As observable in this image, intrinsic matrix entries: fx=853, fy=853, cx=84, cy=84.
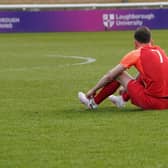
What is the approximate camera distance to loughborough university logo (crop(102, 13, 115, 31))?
43469 millimetres

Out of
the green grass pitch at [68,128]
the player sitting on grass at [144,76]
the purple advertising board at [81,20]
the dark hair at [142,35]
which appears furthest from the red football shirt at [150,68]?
the purple advertising board at [81,20]

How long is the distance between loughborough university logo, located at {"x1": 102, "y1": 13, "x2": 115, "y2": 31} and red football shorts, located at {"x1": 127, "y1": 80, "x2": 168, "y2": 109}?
3168cm

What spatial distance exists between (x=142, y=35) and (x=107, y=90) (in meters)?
0.94

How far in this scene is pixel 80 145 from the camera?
914cm

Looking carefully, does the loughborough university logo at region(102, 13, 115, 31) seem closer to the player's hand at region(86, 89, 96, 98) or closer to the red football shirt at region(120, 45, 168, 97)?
the player's hand at region(86, 89, 96, 98)

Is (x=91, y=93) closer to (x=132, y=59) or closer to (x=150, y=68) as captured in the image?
(x=132, y=59)

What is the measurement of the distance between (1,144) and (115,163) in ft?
5.50

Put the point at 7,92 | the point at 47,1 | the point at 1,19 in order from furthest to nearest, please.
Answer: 1. the point at 47,1
2. the point at 1,19
3. the point at 7,92

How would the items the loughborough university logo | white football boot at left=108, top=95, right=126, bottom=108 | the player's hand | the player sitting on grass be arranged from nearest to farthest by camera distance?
the player sitting on grass → the player's hand → white football boot at left=108, top=95, right=126, bottom=108 → the loughborough university logo

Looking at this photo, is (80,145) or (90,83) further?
(90,83)

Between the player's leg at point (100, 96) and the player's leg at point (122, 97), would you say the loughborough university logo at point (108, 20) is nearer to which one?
the player's leg at point (122, 97)

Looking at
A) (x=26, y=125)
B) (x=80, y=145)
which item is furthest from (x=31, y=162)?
(x=26, y=125)

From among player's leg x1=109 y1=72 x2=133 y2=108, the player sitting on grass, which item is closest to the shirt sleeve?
the player sitting on grass

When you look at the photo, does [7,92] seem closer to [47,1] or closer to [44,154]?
[44,154]
